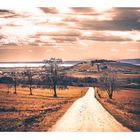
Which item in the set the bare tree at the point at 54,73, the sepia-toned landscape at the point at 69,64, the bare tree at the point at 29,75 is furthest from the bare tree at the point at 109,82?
the bare tree at the point at 29,75

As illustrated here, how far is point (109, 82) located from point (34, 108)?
549cm

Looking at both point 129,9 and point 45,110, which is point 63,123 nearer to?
point 45,110

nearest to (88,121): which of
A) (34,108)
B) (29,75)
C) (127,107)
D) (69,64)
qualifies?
(127,107)

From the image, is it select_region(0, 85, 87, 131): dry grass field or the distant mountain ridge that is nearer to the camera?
select_region(0, 85, 87, 131): dry grass field

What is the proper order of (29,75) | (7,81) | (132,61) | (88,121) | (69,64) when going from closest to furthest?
1. (88,121)
2. (132,61)
3. (69,64)
4. (7,81)
5. (29,75)

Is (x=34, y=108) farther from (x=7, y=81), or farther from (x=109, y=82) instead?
(x=109, y=82)

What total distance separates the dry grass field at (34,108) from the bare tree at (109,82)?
1417 mm

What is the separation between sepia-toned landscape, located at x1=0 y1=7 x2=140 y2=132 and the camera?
70.8 feet

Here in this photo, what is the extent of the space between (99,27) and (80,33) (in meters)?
1.32

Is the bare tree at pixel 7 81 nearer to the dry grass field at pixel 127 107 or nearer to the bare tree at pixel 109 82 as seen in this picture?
the bare tree at pixel 109 82

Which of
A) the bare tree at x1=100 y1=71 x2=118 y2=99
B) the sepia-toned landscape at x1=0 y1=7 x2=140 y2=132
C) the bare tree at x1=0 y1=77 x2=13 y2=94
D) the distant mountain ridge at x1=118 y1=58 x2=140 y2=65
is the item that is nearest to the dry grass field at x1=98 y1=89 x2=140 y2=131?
the sepia-toned landscape at x1=0 y1=7 x2=140 y2=132

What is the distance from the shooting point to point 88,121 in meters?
21.0

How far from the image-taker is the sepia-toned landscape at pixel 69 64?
850 inches

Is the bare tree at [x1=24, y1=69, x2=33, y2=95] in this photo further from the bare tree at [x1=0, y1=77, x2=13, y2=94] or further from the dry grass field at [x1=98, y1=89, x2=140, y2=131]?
the dry grass field at [x1=98, y1=89, x2=140, y2=131]
